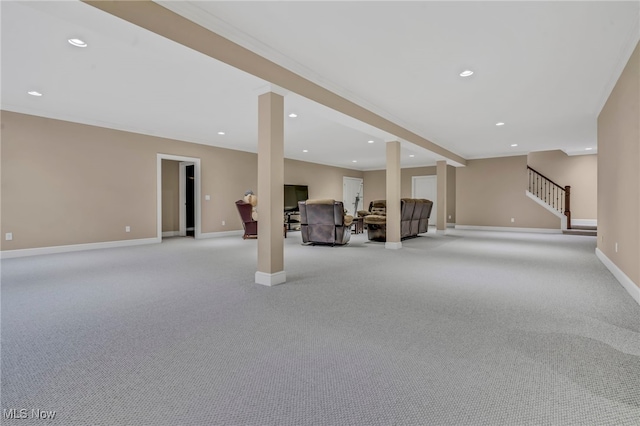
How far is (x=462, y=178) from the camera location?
37.1 feet

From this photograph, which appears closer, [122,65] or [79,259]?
[122,65]

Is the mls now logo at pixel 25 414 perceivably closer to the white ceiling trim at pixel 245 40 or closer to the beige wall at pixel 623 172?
the white ceiling trim at pixel 245 40

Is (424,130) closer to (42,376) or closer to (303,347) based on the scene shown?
(303,347)

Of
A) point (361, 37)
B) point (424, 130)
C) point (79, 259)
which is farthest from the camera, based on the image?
point (424, 130)

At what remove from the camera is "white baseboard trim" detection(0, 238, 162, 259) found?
532 cm

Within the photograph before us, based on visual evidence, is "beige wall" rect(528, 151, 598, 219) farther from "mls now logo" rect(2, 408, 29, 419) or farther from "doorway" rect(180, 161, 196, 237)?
"mls now logo" rect(2, 408, 29, 419)

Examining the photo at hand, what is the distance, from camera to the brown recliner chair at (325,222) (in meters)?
6.46

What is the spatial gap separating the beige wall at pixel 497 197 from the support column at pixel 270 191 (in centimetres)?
949

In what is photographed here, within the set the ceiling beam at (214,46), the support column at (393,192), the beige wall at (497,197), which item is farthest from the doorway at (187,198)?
the beige wall at (497,197)

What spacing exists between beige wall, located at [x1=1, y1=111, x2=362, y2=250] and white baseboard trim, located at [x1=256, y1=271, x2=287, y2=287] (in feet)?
15.5

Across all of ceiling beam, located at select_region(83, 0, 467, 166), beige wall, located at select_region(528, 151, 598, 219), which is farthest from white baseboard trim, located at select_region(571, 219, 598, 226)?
ceiling beam, located at select_region(83, 0, 467, 166)

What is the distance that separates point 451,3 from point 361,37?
2.79ft

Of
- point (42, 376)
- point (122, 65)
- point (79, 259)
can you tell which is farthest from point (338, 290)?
point (79, 259)

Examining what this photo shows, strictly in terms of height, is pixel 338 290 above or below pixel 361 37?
below
